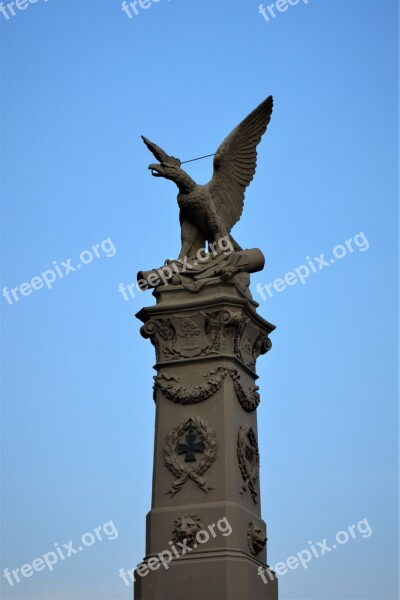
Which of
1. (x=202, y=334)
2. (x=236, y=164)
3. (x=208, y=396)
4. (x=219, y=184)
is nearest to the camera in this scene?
(x=208, y=396)

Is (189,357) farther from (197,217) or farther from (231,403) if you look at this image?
(197,217)

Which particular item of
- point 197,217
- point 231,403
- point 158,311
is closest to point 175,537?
point 231,403

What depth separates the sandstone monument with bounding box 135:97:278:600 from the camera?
71.0 ft

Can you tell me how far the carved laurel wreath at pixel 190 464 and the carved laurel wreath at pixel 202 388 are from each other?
0.44 metres

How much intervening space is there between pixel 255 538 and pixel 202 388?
2.95m

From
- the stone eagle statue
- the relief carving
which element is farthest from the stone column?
the stone eagle statue

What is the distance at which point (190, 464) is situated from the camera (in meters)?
22.4

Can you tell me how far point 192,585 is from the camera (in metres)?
21.4

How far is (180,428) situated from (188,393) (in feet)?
2.26

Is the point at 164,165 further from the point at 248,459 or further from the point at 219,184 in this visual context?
the point at 248,459

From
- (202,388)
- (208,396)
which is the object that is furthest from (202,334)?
(208,396)

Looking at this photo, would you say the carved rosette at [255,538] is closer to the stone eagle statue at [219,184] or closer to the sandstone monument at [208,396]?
the sandstone monument at [208,396]

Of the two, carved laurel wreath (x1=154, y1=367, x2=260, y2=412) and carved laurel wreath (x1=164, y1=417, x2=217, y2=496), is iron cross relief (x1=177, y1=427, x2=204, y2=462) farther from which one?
carved laurel wreath (x1=154, y1=367, x2=260, y2=412)

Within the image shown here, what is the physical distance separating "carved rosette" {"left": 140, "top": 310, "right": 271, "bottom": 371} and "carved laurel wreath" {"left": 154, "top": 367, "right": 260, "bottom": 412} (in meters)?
0.40
